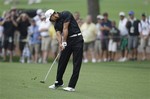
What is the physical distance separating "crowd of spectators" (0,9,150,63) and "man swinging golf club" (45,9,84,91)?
1291 centimetres

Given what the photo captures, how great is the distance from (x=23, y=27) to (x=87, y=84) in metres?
13.0

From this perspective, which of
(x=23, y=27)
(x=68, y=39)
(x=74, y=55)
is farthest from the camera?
(x=23, y=27)

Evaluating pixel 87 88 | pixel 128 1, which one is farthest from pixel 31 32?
pixel 128 1

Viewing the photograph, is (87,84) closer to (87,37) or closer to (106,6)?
(87,37)

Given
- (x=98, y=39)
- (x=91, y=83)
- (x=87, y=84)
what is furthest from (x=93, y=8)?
(x=87, y=84)

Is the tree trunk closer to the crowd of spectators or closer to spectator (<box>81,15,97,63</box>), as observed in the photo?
the crowd of spectators

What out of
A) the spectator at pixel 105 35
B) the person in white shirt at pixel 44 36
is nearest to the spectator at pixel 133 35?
the spectator at pixel 105 35

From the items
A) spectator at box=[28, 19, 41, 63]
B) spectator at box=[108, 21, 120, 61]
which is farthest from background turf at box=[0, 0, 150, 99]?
spectator at box=[28, 19, 41, 63]

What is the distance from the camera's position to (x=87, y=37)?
3006 centimetres

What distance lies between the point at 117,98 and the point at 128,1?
4422 centimetres

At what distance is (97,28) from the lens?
101ft

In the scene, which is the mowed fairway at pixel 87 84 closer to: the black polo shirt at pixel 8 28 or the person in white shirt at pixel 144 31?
the person in white shirt at pixel 144 31

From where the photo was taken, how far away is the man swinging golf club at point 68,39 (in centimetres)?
1648

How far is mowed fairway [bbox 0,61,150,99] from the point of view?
15.4 metres
